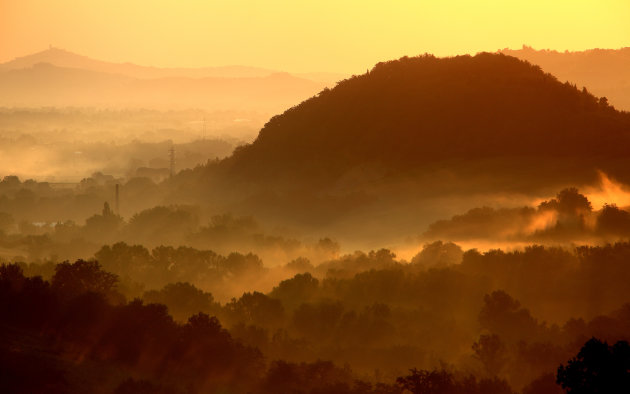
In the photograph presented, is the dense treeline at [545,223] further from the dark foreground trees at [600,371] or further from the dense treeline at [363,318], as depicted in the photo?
the dark foreground trees at [600,371]

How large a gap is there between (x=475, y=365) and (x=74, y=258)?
79.4 metres

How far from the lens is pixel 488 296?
89.3 meters

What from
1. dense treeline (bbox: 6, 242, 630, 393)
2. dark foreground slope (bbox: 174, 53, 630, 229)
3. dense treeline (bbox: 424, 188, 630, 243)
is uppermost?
dark foreground slope (bbox: 174, 53, 630, 229)

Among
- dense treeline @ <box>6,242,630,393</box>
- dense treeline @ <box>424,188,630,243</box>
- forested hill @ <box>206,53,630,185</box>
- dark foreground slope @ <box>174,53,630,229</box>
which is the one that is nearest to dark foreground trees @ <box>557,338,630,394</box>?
dense treeline @ <box>6,242,630,393</box>

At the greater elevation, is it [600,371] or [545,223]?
[545,223]

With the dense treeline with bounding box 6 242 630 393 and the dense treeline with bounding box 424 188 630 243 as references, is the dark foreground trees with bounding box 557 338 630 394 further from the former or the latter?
the dense treeline with bounding box 424 188 630 243

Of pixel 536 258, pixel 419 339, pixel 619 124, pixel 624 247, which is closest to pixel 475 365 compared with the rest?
pixel 419 339

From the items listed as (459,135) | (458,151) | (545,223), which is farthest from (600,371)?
(459,135)

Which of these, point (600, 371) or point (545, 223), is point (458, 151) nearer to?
point (545, 223)

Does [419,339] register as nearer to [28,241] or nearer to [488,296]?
[488,296]

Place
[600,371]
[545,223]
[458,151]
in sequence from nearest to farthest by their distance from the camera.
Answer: [600,371]
[545,223]
[458,151]

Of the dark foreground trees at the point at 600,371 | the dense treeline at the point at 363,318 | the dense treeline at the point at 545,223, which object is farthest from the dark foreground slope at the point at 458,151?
the dark foreground trees at the point at 600,371

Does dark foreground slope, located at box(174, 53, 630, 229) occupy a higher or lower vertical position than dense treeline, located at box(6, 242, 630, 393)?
higher

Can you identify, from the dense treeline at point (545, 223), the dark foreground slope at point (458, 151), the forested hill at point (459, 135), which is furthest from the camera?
the forested hill at point (459, 135)
